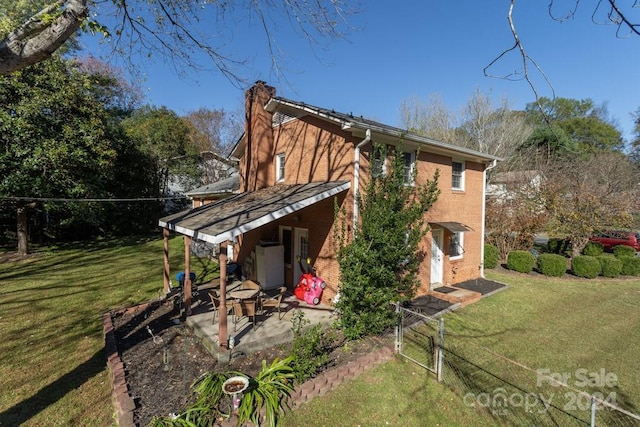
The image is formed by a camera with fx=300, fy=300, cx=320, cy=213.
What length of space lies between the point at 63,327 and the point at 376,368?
8.78 metres

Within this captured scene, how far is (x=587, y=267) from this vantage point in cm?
1429

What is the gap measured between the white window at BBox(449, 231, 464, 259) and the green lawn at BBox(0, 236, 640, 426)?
7.10ft

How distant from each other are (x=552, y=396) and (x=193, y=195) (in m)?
19.4

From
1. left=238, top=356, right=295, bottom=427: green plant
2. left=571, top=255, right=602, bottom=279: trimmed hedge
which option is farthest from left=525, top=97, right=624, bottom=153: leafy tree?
left=238, top=356, right=295, bottom=427: green plant

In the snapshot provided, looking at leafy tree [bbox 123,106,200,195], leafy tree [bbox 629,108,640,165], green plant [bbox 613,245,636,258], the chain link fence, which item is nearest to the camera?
the chain link fence

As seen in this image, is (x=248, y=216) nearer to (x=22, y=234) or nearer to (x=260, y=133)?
(x=260, y=133)

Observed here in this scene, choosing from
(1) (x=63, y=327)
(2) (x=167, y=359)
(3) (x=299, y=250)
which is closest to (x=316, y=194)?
(3) (x=299, y=250)

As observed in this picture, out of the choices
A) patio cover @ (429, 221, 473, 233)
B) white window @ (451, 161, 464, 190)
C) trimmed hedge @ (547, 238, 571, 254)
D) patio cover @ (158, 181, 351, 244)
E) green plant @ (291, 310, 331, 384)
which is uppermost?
white window @ (451, 161, 464, 190)

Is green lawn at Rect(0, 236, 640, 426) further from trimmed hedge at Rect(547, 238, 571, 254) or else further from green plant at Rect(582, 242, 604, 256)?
trimmed hedge at Rect(547, 238, 571, 254)

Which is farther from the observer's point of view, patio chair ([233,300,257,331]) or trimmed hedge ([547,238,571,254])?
trimmed hedge ([547,238,571,254])

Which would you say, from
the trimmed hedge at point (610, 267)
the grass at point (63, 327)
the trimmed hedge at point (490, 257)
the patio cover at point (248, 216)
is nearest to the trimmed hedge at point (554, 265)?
the trimmed hedge at point (610, 267)

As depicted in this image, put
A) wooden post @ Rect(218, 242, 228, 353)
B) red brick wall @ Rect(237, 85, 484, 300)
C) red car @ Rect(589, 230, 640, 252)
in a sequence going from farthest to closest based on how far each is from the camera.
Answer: red car @ Rect(589, 230, 640, 252)
red brick wall @ Rect(237, 85, 484, 300)
wooden post @ Rect(218, 242, 228, 353)

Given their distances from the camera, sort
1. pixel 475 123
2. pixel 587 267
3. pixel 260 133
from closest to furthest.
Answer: pixel 260 133, pixel 587 267, pixel 475 123

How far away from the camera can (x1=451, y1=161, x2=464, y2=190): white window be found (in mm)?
12481
